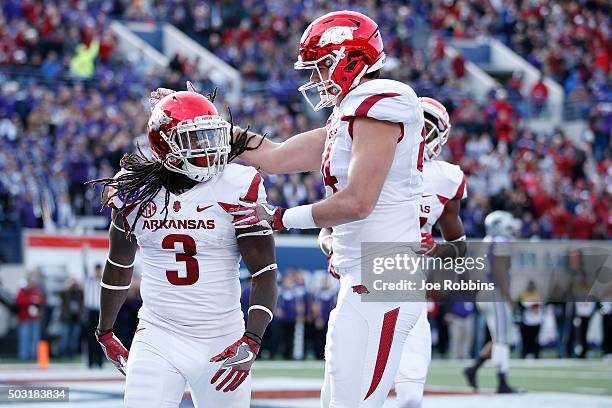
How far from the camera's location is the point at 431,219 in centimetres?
591

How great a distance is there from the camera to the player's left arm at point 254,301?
4113mm

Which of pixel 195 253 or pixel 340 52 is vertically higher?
pixel 340 52

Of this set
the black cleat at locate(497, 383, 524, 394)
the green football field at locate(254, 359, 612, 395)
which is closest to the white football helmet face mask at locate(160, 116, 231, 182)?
the black cleat at locate(497, 383, 524, 394)

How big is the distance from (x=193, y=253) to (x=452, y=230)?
6.99 ft

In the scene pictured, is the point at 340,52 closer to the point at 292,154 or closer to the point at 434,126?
the point at 292,154

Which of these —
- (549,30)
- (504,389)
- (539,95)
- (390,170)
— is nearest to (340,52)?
(390,170)

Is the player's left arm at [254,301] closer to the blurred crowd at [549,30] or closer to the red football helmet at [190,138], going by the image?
the red football helmet at [190,138]

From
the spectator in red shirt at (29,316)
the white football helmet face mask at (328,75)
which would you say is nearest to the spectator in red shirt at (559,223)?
the spectator in red shirt at (29,316)

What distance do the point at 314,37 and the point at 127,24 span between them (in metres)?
18.1

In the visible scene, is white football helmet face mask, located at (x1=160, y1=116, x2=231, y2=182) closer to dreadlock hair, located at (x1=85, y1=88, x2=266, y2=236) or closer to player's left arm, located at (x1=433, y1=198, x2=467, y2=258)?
dreadlock hair, located at (x1=85, y1=88, x2=266, y2=236)

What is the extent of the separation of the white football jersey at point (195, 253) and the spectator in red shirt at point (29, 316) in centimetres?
993

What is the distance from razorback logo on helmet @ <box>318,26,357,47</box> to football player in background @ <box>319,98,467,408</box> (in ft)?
4.97

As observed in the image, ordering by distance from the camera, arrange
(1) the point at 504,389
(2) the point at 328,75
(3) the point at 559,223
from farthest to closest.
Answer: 1. (3) the point at 559,223
2. (1) the point at 504,389
3. (2) the point at 328,75

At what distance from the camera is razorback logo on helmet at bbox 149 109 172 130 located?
170 inches
